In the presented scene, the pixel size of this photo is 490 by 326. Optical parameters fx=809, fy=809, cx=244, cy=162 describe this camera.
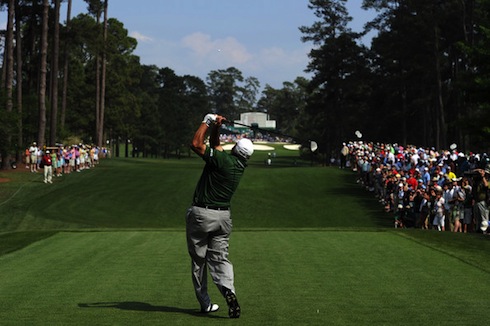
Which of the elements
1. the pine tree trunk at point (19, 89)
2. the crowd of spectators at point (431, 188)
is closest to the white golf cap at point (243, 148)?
the crowd of spectators at point (431, 188)

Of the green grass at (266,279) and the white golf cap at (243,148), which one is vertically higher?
the white golf cap at (243,148)

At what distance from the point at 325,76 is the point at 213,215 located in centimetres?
8420

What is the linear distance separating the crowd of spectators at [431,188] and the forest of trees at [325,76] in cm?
1725

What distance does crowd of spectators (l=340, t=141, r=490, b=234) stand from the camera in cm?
2580

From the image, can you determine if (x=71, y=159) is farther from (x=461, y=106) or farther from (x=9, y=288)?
(x=9, y=288)

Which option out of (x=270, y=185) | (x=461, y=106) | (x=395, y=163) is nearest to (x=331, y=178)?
(x=270, y=185)

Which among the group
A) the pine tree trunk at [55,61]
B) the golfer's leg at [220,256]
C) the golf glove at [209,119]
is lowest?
the golfer's leg at [220,256]

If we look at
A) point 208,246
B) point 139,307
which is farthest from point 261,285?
point 139,307

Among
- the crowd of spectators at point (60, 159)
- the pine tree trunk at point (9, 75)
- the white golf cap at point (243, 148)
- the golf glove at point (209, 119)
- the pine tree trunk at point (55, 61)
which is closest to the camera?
the golf glove at point (209, 119)

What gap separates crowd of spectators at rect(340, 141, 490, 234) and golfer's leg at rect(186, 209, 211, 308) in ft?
52.6

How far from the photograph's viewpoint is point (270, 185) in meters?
47.3

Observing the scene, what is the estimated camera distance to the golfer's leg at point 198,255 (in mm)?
9195

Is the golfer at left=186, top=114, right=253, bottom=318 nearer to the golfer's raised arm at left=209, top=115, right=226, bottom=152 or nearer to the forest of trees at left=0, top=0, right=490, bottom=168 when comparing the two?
the golfer's raised arm at left=209, top=115, right=226, bottom=152

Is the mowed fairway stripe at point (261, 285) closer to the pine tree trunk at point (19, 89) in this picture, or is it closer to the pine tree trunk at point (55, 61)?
the pine tree trunk at point (19, 89)
